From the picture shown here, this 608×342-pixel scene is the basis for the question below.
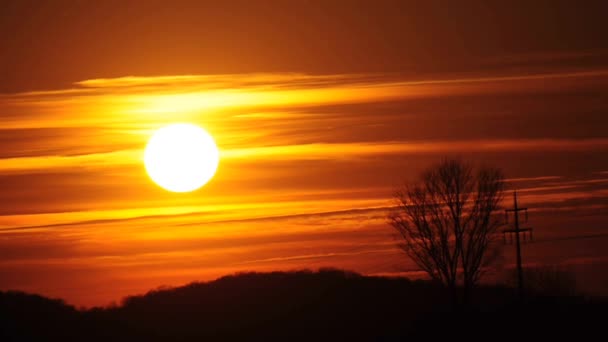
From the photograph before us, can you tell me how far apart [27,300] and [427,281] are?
2319cm

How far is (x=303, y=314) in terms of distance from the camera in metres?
87.4

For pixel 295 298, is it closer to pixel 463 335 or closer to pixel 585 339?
pixel 463 335

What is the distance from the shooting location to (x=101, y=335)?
83.2 m

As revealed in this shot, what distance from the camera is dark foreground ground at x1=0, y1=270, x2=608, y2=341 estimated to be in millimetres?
79594

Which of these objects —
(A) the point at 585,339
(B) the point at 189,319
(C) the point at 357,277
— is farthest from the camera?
(C) the point at 357,277

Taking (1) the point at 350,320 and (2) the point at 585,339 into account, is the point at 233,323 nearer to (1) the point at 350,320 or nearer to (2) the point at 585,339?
(1) the point at 350,320

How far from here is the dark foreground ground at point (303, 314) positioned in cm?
7959

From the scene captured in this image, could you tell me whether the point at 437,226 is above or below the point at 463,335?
above

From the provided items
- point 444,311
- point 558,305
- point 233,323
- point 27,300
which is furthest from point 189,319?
point 558,305

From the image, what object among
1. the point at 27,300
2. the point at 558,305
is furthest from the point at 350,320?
the point at 27,300

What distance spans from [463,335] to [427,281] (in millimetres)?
15220

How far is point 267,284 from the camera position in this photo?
9394cm

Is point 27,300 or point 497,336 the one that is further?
point 27,300

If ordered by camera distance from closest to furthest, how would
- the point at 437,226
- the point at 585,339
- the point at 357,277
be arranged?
the point at 585,339 < the point at 437,226 < the point at 357,277
